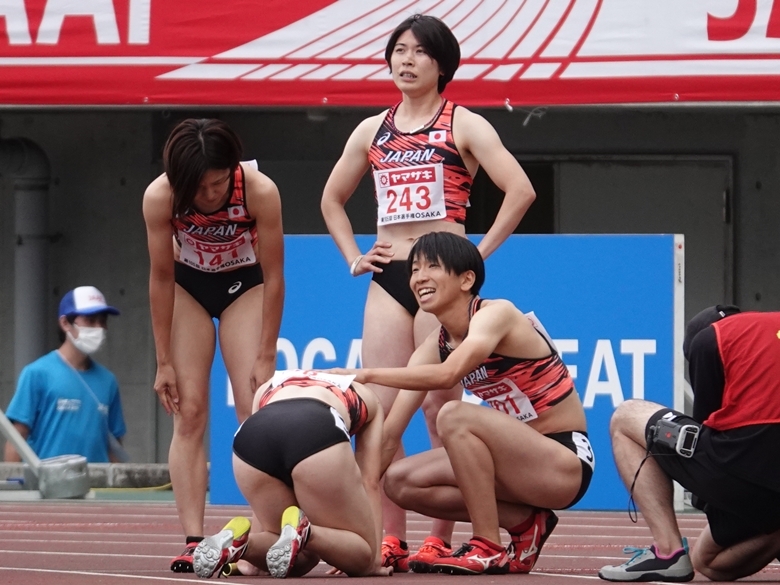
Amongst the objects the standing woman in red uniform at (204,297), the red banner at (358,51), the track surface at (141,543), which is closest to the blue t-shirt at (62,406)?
the track surface at (141,543)

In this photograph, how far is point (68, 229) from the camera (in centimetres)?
1202

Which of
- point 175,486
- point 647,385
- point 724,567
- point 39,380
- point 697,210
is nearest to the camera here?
point 724,567

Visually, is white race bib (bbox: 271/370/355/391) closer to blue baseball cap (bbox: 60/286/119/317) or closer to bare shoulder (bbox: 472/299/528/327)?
bare shoulder (bbox: 472/299/528/327)

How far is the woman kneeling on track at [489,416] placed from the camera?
470 cm

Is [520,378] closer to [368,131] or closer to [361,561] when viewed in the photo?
[361,561]

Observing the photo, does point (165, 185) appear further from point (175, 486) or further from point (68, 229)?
point (68, 229)

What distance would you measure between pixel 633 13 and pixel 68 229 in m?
4.81

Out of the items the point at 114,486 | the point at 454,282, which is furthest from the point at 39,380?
the point at 454,282

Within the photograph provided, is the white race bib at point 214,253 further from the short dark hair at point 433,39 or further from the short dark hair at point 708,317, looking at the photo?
the short dark hair at point 708,317

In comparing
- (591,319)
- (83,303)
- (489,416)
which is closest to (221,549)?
(489,416)

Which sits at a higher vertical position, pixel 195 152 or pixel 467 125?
pixel 467 125

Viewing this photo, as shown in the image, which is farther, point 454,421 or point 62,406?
point 62,406

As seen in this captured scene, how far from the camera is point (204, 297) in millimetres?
5121

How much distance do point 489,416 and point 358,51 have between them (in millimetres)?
5400
